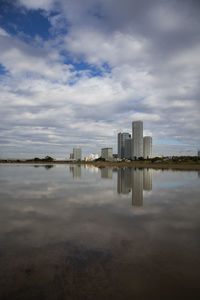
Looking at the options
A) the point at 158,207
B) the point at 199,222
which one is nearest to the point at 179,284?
the point at 199,222

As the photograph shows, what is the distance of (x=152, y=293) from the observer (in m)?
4.79

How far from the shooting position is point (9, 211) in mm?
11930

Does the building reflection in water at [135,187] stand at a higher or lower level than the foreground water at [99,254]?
lower

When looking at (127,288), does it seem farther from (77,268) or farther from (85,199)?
(85,199)

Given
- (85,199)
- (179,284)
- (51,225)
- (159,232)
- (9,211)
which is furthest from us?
(85,199)

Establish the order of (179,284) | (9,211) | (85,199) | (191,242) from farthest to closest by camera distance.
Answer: (85,199) < (9,211) < (191,242) < (179,284)

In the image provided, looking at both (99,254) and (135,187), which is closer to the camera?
(99,254)

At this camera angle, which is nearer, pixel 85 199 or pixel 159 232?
pixel 159 232

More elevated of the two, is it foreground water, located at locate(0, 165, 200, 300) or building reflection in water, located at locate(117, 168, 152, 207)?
foreground water, located at locate(0, 165, 200, 300)

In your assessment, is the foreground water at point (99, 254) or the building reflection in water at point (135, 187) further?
the building reflection in water at point (135, 187)

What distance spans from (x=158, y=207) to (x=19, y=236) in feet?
29.8

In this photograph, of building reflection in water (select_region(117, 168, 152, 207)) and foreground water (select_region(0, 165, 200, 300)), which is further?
building reflection in water (select_region(117, 168, 152, 207))

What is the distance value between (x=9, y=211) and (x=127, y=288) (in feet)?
30.7

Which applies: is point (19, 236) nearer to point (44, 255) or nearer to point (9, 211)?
point (44, 255)
